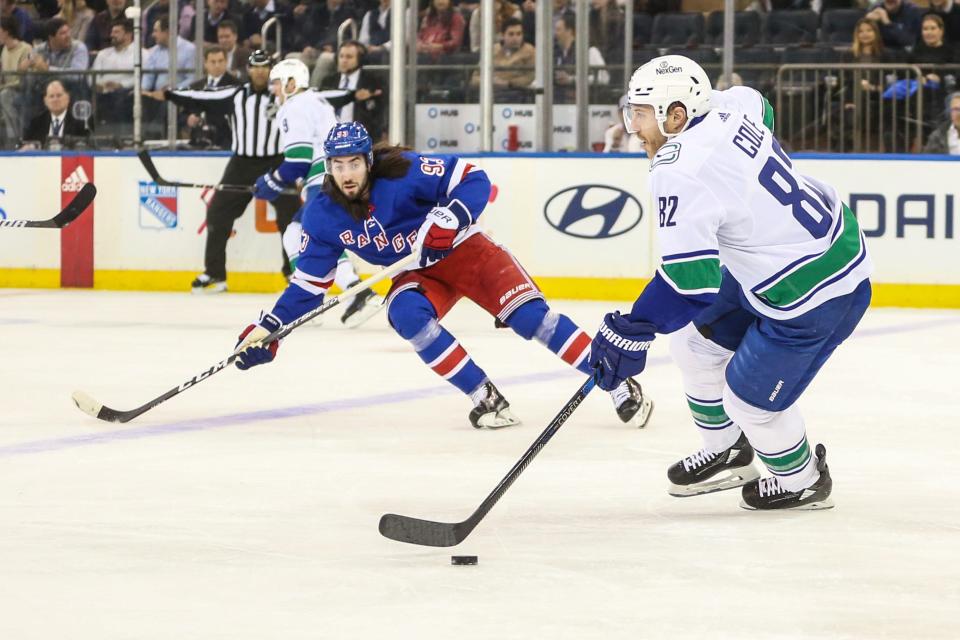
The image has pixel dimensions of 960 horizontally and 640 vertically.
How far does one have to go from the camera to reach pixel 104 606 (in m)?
2.70

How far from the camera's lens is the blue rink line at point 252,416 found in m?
4.51

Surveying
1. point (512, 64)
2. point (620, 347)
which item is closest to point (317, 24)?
point (512, 64)

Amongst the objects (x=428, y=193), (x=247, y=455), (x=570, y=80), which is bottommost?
(x=247, y=455)

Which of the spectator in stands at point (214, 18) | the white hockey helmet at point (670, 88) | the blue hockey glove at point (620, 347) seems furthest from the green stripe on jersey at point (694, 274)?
the spectator in stands at point (214, 18)

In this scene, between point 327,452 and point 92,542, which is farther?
point 327,452

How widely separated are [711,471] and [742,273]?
22.6 inches

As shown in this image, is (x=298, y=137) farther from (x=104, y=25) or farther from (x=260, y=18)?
(x=104, y=25)

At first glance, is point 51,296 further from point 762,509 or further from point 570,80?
point 762,509

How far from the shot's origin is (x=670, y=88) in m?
3.30

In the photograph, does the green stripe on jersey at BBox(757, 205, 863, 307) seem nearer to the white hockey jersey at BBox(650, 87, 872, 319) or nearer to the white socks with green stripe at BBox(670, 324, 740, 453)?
the white hockey jersey at BBox(650, 87, 872, 319)

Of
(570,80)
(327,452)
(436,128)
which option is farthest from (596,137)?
(327,452)

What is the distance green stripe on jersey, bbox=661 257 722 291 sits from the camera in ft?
10.4

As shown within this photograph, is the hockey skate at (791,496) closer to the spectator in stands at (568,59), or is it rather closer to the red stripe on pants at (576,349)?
the red stripe on pants at (576,349)

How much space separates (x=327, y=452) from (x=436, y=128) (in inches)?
207
